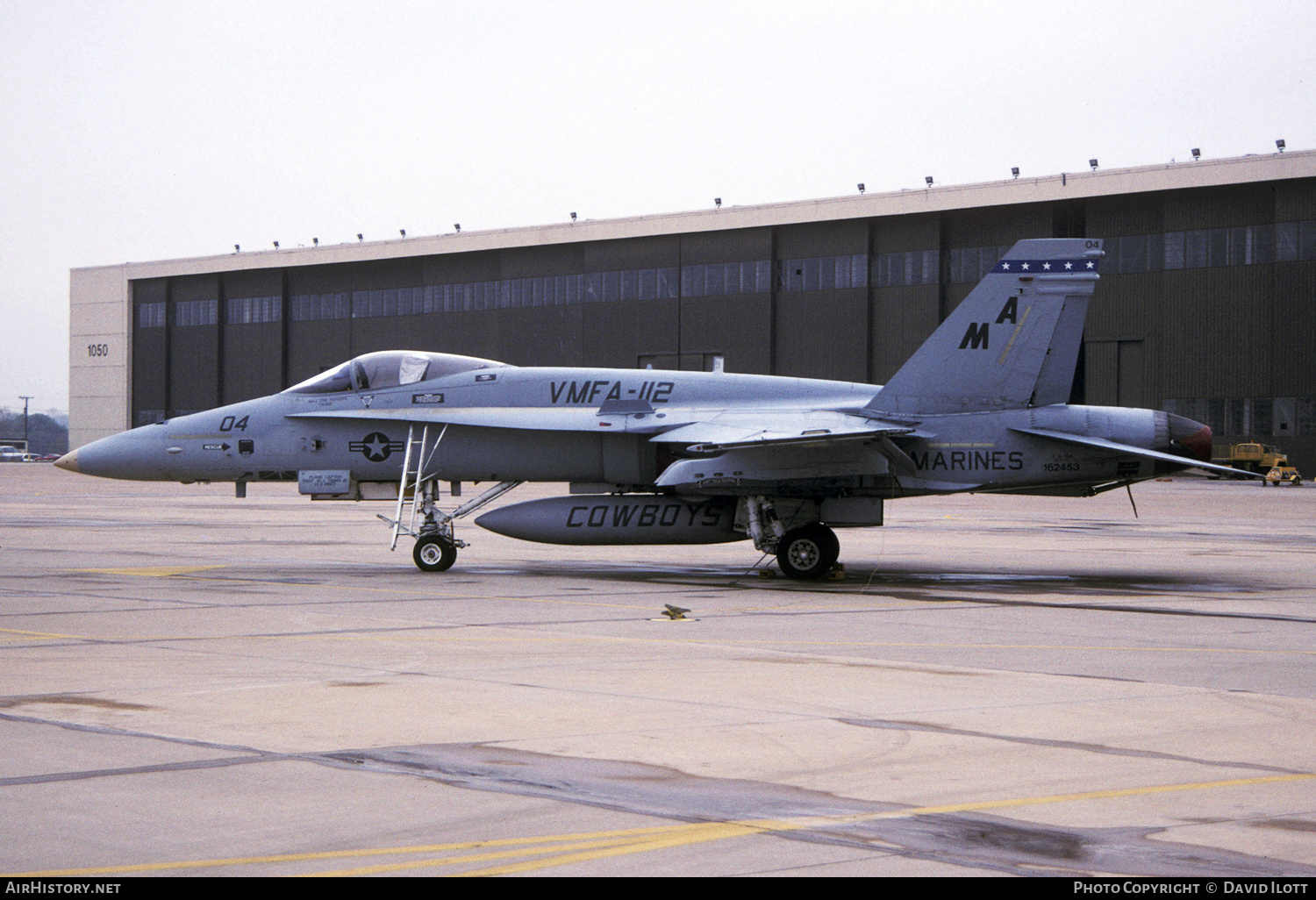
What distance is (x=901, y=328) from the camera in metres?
66.2

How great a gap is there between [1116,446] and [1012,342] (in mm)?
2035

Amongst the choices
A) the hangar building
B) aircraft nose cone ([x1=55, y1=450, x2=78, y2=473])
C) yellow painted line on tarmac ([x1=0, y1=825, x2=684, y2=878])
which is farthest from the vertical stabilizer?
the hangar building

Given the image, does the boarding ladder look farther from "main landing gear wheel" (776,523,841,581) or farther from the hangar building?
the hangar building

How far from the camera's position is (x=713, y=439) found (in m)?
18.7

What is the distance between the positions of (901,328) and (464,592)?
5202cm

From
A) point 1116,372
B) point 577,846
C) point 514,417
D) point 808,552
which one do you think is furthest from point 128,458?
point 1116,372

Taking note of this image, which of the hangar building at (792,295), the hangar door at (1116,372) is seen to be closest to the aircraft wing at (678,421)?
the hangar building at (792,295)

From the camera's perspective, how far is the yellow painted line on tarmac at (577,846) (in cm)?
505

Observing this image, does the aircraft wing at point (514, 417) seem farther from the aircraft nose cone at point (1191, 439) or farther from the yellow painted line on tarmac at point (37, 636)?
the yellow painted line on tarmac at point (37, 636)

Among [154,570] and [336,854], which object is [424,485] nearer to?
[154,570]

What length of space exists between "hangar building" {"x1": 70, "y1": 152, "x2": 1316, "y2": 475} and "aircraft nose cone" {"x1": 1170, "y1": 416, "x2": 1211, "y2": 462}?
3754 centimetres

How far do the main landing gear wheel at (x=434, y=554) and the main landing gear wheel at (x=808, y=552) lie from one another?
15.8 ft

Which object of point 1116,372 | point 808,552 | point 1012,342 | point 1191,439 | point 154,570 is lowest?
point 154,570

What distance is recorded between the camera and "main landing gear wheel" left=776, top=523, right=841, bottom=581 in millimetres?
19109
